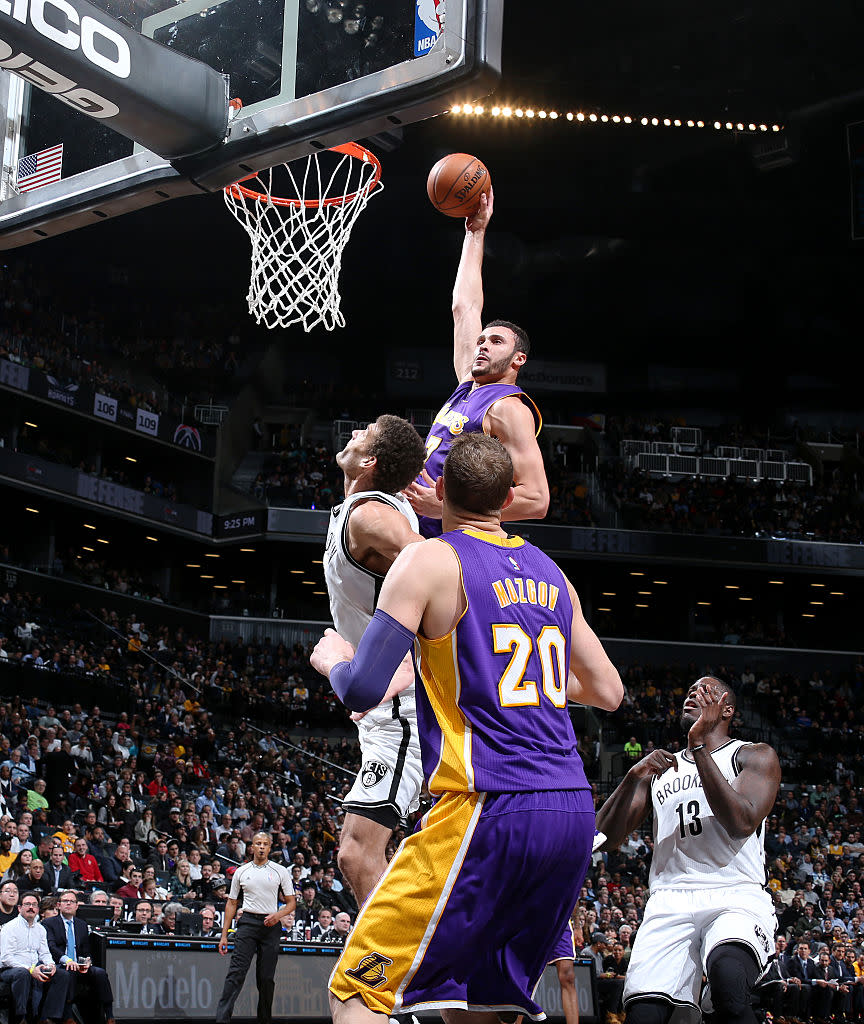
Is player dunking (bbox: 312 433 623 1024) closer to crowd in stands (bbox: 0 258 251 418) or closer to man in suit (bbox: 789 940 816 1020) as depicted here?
man in suit (bbox: 789 940 816 1020)

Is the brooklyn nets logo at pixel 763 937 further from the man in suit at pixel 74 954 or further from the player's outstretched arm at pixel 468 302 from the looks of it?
the man in suit at pixel 74 954

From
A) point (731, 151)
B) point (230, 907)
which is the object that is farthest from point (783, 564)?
point (230, 907)

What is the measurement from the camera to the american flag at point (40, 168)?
18.8 feet

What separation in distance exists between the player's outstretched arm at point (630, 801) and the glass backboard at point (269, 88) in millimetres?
3173

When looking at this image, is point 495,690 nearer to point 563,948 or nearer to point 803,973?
point 563,948

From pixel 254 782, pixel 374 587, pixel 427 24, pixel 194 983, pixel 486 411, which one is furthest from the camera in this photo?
pixel 254 782

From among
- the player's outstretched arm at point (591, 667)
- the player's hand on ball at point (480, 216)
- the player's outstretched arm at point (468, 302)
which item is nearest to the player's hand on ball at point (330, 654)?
the player's outstretched arm at point (591, 667)

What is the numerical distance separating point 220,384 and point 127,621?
8810mm

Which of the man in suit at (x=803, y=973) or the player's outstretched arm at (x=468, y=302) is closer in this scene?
the player's outstretched arm at (x=468, y=302)

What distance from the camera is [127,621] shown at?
29.6 meters

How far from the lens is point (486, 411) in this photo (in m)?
5.55

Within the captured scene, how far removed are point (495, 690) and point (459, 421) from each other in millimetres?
2568

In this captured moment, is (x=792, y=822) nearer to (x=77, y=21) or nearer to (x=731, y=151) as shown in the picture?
(x=731, y=151)

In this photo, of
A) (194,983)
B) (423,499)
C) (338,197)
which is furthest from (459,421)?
(194,983)
